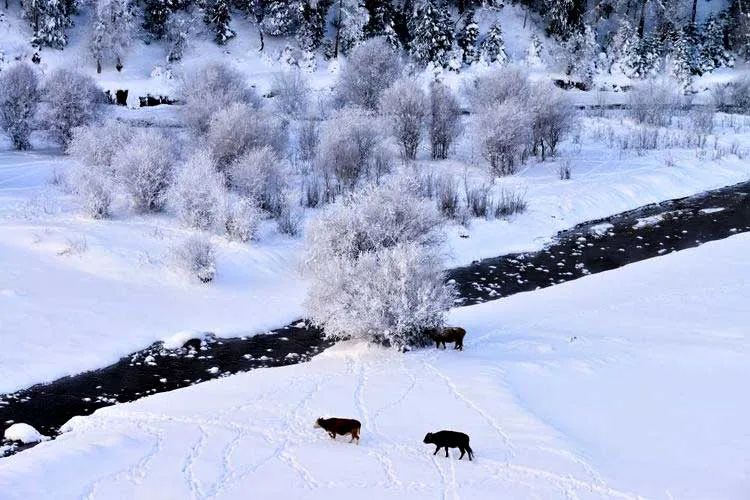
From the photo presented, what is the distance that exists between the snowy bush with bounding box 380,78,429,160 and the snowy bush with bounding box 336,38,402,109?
16.0ft

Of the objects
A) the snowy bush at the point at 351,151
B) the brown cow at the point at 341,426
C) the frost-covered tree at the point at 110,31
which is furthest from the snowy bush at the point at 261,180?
the frost-covered tree at the point at 110,31

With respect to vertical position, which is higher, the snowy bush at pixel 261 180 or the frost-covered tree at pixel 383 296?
the snowy bush at pixel 261 180

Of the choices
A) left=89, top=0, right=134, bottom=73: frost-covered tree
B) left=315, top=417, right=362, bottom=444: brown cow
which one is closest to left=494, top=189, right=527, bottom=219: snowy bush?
left=315, top=417, right=362, bottom=444: brown cow

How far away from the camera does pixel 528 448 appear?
31.2ft

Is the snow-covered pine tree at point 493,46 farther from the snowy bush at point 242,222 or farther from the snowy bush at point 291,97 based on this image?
the snowy bush at point 242,222

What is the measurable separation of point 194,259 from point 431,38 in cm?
3330

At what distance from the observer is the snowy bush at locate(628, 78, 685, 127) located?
39.8 meters

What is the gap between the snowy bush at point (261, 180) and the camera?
78.9ft

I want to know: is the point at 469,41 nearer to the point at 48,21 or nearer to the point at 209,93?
the point at 209,93

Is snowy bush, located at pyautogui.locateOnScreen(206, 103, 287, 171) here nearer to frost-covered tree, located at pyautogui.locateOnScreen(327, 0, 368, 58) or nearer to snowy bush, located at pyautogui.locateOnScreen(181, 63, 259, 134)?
snowy bush, located at pyautogui.locateOnScreen(181, 63, 259, 134)

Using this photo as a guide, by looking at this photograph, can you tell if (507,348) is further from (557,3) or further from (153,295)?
(557,3)

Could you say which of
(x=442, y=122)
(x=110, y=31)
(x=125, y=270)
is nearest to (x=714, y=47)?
(x=442, y=122)

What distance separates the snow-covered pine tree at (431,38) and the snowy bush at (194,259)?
106 feet

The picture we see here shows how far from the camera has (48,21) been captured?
1730 inches
